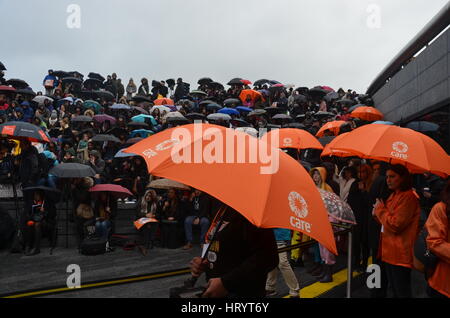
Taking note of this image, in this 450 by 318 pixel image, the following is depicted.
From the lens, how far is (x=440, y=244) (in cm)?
350

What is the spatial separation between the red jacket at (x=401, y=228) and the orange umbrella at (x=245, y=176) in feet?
7.52

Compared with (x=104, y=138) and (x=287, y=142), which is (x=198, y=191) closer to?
(x=287, y=142)

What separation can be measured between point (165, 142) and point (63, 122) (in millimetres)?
15268

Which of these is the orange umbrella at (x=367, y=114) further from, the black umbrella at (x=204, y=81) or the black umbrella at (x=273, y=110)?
the black umbrella at (x=204, y=81)

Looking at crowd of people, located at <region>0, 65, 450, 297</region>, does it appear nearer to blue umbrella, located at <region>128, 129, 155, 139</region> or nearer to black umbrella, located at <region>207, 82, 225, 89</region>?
blue umbrella, located at <region>128, 129, 155, 139</region>

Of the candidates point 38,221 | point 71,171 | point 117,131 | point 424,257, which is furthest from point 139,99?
point 424,257

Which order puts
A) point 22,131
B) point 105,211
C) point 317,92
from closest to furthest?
point 22,131, point 105,211, point 317,92

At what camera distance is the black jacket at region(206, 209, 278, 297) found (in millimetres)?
2674

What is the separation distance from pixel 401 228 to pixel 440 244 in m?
1.23

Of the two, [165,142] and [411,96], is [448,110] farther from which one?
[165,142]

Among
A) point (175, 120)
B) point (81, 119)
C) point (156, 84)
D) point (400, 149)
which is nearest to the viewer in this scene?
point (400, 149)

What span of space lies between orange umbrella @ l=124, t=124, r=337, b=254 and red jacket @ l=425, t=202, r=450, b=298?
4.49ft

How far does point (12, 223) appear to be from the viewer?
990 centimetres

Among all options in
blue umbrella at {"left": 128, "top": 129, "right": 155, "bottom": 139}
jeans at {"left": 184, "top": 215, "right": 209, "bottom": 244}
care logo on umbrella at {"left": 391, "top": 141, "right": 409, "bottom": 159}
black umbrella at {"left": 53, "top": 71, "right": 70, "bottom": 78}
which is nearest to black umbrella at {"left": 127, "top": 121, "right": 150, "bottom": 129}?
blue umbrella at {"left": 128, "top": 129, "right": 155, "bottom": 139}
